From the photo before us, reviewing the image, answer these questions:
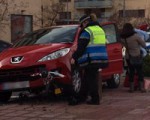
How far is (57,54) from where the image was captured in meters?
9.95

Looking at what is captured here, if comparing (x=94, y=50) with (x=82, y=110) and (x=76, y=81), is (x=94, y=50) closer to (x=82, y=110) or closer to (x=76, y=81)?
(x=76, y=81)

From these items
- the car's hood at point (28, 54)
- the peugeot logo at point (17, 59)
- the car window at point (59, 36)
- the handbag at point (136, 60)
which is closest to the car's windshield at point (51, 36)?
the car window at point (59, 36)

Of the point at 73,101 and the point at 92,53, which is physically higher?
the point at 92,53

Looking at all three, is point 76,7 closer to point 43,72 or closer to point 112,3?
point 112,3

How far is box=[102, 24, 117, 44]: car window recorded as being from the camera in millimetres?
12045

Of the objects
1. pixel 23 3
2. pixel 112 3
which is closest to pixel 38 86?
pixel 23 3

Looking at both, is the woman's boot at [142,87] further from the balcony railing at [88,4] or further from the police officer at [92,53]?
the balcony railing at [88,4]

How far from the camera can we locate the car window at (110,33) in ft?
39.5

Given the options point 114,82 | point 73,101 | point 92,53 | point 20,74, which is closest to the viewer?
point 92,53

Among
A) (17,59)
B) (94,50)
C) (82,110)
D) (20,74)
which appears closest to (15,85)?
(20,74)

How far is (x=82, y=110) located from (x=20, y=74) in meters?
1.55

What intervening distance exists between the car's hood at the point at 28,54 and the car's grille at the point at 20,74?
111 mm

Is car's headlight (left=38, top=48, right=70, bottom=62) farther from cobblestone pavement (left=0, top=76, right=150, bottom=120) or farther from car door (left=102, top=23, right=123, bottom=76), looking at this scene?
car door (left=102, top=23, right=123, bottom=76)

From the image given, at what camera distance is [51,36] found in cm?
1103
